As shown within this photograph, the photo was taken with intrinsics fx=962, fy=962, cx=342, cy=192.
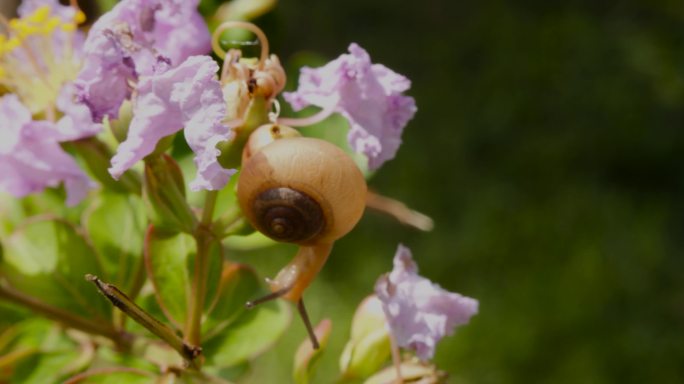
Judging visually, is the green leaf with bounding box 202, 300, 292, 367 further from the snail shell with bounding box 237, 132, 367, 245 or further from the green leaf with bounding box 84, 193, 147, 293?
the snail shell with bounding box 237, 132, 367, 245

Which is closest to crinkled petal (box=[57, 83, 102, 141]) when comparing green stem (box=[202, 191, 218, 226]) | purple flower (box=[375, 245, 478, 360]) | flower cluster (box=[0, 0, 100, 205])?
flower cluster (box=[0, 0, 100, 205])

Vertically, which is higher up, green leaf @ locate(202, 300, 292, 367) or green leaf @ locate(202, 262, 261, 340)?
green leaf @ locate(202, 262, 261, 340)

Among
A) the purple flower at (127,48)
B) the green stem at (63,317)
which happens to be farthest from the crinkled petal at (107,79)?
the green stem at (63,317)

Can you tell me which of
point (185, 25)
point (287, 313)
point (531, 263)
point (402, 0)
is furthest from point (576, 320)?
point (185, 25)

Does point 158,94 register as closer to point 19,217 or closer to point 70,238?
point 70,238

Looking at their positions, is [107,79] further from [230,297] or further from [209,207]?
[230,297]

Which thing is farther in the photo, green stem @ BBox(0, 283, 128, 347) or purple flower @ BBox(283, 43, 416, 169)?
green stem @ BBox(0, 283, 128, 347)

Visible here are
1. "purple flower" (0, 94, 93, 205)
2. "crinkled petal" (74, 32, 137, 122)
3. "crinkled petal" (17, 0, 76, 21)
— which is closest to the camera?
"crinkled petal" (74, 32, 137, 122)
